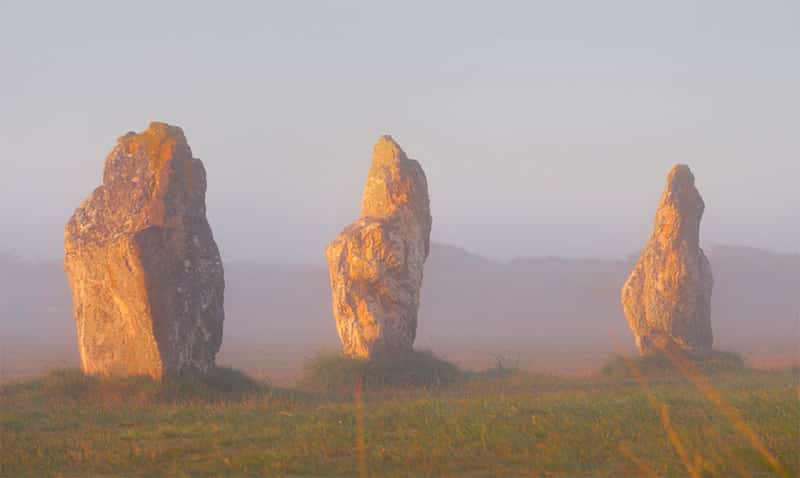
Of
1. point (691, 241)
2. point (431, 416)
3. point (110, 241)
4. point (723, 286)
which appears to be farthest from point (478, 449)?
point (723, 286)

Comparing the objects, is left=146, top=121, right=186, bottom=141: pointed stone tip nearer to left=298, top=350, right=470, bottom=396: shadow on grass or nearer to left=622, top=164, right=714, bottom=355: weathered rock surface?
left=298, top=350, right=470, bottom=396: shadow on grass

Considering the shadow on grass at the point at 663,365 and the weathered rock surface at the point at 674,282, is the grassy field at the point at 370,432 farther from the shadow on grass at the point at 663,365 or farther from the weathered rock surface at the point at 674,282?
the weathered rock surface at the point at 674,282

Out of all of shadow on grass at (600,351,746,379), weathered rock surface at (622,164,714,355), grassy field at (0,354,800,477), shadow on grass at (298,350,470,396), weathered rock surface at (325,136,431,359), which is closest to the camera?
grassy field at (0,354,800,477)

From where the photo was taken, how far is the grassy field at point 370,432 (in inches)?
399

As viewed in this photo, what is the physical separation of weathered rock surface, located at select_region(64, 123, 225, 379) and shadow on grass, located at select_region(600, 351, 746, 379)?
12.0 meters

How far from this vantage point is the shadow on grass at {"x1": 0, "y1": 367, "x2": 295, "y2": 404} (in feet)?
56.1

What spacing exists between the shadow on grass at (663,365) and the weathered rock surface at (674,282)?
62 cm

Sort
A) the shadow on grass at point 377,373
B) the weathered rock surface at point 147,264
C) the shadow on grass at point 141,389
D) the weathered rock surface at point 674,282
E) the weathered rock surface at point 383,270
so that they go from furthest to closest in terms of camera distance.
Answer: the weathered rock surface at point 674,282 → the weathered rock surface at point 383,270 → the shadow on grass at point 377,373 → the weathered rock surface at point 147,264 → the shadow on grass at point 141,389

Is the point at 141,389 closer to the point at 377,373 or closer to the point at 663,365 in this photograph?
the point at 377,373

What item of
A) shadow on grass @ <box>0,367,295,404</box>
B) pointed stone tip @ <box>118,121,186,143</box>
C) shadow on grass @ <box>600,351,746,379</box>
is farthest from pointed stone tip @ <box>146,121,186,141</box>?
shadow on grass @ <box>600,351,746,379</box>

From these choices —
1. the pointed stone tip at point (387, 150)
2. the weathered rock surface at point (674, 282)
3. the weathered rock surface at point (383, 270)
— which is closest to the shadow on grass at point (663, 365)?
the weathered rock surface at point (674, 282)

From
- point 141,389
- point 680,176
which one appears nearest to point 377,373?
point 141,389

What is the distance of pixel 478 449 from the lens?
36.1ft

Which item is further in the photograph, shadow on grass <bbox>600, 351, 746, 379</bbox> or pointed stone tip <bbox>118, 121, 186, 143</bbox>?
shadow on grass <bbox>600, 351, 746, 379</bbox>
